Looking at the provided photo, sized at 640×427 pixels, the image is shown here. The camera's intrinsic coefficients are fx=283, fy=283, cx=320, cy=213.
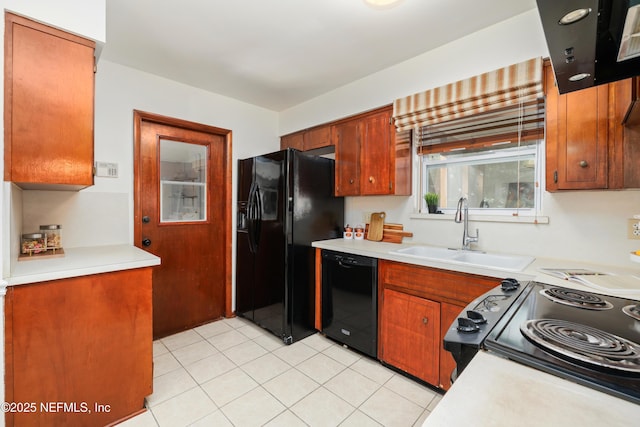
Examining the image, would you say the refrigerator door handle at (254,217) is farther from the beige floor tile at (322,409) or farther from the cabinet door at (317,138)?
the beige floor tile at (322,409)

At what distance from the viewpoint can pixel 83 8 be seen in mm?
1487

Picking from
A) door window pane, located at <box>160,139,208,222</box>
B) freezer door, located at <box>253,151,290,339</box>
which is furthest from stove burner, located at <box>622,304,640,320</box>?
door window pane, located at <box>160,139,208,222</box>

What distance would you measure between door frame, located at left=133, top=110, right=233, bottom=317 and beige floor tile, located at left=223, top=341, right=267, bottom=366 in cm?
70

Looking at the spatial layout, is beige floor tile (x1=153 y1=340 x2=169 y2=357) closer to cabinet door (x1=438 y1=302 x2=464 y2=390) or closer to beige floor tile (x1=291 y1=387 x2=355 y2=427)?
beige floor tile (x1=291 y1=387 x2=355 y2=427)

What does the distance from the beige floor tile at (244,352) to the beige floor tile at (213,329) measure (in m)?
0.38

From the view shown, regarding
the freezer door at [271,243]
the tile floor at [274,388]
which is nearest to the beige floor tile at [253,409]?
the tile floor at [274,388]

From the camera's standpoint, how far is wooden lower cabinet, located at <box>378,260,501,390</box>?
1732 millimetres

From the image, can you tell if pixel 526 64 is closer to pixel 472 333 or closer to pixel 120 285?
pixel 472 333

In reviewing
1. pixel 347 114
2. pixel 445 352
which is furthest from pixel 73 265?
pixel 347 114

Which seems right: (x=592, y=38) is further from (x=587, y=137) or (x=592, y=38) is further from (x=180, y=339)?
(x=180, y=339)

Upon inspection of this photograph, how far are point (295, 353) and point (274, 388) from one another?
18.3 inches

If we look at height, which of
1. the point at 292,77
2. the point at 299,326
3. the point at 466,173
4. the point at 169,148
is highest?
the point at 292,77

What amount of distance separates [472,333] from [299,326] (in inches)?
80.1

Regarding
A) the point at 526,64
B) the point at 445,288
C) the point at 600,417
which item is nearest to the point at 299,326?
the point at 445,288
